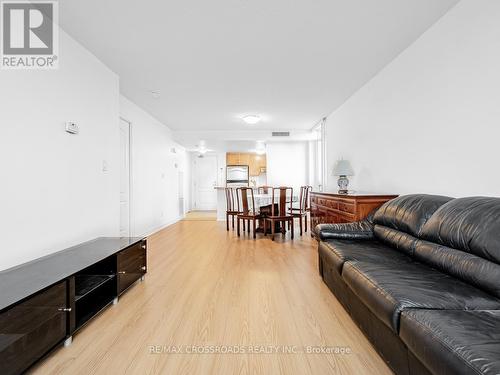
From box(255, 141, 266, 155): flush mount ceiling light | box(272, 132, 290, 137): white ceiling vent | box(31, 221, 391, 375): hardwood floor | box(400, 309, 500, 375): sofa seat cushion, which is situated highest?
box(272, 132, 290, 137): white ceiling vent

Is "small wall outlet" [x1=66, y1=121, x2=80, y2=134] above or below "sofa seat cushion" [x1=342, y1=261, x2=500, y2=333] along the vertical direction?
above

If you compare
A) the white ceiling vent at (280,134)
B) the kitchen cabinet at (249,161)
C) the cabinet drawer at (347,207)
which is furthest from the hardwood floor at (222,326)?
the kitchen cabinet at (249,161)

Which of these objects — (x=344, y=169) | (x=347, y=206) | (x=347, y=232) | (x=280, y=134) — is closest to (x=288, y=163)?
(x=280, y=134)

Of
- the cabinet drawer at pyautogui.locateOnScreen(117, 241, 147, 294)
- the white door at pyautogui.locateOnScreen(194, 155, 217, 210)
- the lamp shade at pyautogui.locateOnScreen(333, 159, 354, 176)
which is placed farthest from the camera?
the white door at pyautogui.locateOnScreen(194, 155, 217, 210)

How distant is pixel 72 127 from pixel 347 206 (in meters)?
3.27

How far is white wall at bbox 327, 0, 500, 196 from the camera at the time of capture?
184 cm

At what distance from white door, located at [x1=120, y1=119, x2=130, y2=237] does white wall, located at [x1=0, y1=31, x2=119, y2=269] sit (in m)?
1.04

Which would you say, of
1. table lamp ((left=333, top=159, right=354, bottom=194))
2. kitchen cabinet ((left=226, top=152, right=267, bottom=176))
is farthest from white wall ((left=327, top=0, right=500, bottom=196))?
kitchen cabinet ((left=226, top=152, right=267, bottom=176))

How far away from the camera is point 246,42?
2.61 meters

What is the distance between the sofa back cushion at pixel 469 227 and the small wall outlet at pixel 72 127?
130 inches

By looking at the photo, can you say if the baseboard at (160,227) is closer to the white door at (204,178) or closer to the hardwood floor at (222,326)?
the hardwood floor at (222,326)

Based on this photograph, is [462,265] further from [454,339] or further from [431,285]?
[454,339]

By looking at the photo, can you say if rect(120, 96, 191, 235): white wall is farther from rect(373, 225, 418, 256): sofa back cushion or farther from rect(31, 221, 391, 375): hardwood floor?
rect(373, 225, 418, 256): sofa back cushion

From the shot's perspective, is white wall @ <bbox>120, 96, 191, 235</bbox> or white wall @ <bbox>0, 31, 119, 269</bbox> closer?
white wall @ <bbox>0, 31, 119, 269</bbox>
